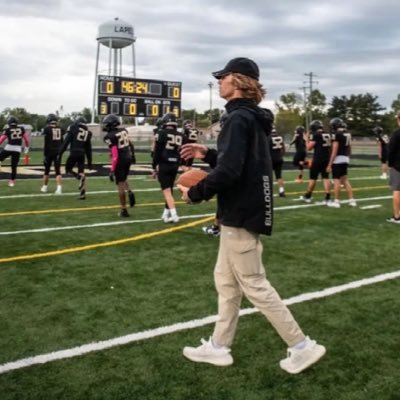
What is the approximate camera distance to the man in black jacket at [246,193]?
3.36m

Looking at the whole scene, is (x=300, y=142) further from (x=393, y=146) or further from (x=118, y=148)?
(x=118, y=148)

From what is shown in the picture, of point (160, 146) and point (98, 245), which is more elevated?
point (160, 146)

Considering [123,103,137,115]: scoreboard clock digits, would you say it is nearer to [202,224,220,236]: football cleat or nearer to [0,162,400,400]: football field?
[0,162,400,400]: football field

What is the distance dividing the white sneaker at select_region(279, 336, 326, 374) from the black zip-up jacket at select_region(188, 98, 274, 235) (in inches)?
34.8

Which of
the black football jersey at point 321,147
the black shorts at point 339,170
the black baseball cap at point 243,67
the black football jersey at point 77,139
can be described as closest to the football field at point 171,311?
the black baseball cap at point 243,67

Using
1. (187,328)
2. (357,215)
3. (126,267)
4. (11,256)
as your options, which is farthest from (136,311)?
(357,215)

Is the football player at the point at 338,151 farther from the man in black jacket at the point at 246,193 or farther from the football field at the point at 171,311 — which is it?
the man in black jacket at the point at 246,193

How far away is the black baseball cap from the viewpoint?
3488mm

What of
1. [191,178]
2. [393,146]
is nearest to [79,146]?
[393,146]

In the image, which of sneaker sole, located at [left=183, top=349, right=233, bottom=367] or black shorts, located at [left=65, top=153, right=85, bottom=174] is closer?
sneaker sole, located at [left=183, top=349, right=233, bottom=367]

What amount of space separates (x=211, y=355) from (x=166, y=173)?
19.1 feet

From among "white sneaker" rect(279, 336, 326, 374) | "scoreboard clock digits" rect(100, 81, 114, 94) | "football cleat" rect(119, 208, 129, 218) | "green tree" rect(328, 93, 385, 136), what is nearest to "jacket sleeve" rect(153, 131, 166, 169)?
"football cleat" rect(119, 208, 129, 218)

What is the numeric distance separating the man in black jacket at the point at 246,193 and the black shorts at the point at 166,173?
5661mm

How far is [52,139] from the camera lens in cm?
1369
